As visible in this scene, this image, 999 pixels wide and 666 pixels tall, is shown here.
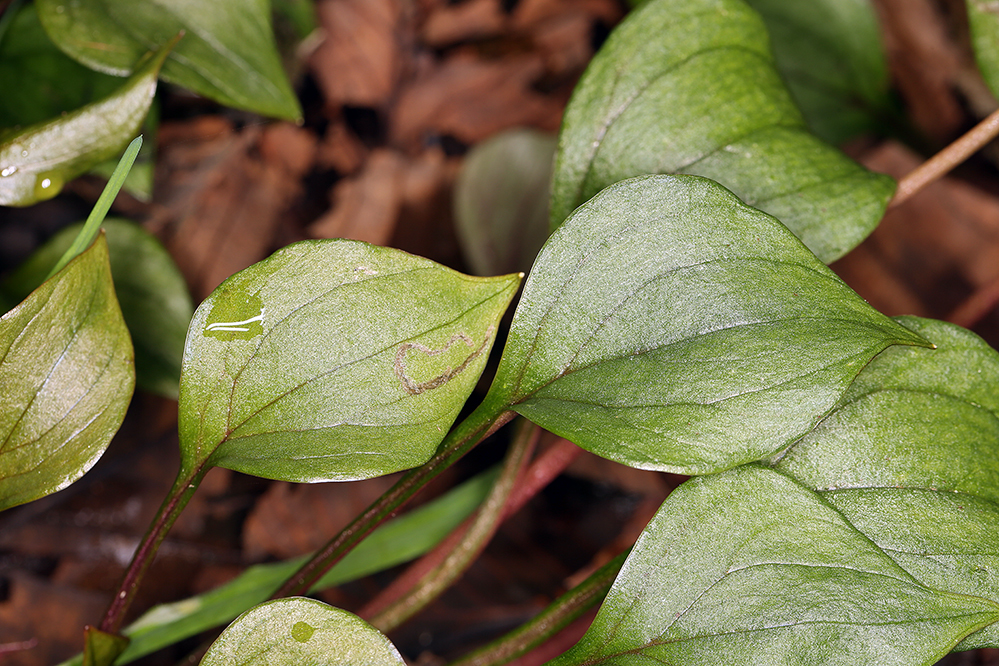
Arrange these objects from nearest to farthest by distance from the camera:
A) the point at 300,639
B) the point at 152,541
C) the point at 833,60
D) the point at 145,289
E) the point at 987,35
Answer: the point at 300,639 < the point at 152,541 < the point at 987,35 < the point at 145,289 < the point at 833,60

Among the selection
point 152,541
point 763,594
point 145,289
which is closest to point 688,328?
point 763,594

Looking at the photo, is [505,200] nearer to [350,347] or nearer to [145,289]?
[145,289]

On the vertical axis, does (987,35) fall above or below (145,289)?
above

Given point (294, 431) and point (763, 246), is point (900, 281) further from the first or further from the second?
point (294, 431)

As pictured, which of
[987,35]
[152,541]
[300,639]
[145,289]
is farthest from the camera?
[145,289]

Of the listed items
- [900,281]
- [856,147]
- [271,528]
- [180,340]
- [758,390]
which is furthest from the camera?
[856,147]

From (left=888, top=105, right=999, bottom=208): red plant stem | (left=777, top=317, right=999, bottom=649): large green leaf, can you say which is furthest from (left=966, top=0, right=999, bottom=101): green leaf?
(left=777, top=317, right=999, bottom=649): large green leaf

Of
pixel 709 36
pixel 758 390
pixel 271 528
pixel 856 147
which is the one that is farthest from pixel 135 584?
pixel 856 147

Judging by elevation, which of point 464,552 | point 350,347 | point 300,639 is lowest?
point 464,552
